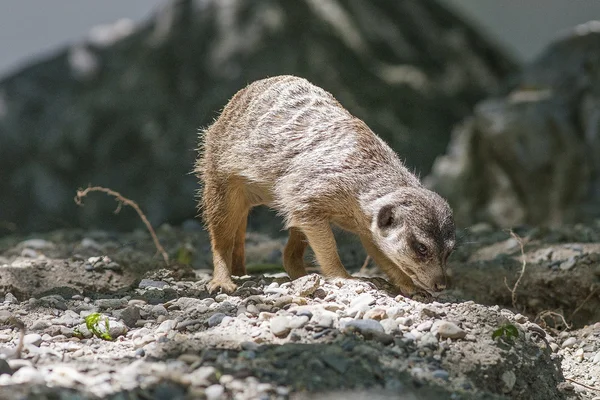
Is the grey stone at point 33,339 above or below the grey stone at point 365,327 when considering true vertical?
below

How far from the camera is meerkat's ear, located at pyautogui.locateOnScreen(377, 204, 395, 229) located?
13.1ft

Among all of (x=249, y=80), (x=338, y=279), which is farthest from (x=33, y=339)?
(x=249, y=80)

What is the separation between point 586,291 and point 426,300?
150 cm

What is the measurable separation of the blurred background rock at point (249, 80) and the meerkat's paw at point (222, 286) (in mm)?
4417

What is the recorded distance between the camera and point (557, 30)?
9297 millimetres

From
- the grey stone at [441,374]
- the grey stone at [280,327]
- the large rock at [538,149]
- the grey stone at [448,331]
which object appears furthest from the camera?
the large rock at [538,149]

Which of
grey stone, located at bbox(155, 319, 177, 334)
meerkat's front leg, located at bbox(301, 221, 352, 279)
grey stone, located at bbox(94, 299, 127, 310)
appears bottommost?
grey stone, located at bbox(155, 319, 177, 334)

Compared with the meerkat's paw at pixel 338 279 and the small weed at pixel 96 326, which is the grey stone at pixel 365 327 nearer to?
the meerkat's paw at pixel 338 279

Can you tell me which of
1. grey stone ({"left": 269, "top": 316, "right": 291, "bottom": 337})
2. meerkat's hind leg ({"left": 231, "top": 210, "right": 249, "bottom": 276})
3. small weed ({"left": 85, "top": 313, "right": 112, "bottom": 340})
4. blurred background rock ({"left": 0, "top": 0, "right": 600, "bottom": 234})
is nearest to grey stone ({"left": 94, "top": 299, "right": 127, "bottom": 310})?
small weed ({"left": 85, "top": 313, "right": 112, "bottom": 340})

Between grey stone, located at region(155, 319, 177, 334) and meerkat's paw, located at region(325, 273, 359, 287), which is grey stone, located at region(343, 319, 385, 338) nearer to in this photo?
meerkat's paw, located at region(325, 273, 359, 287)

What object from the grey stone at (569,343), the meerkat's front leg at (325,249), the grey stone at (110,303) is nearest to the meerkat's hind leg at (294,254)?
the meerkat's front leg at (325,249)

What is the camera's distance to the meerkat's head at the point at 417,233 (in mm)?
3859

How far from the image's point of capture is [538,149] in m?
8.27

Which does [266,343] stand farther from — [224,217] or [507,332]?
[224,217]
